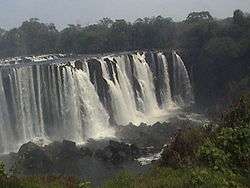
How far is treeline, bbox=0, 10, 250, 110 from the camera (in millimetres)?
33469

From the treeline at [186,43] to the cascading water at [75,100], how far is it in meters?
4.22

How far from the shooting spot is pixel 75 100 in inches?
984

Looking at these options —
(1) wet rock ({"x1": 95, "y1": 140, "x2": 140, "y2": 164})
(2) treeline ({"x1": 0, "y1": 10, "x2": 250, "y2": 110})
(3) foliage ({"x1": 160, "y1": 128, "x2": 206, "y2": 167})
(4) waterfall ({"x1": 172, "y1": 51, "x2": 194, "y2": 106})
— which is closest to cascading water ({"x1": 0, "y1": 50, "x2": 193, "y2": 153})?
(4) waterfall ({"x1": 172, "y1": 51, "x2": 194, "y2": 106})

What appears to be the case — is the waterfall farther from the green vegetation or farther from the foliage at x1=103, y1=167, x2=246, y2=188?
the foliage at x1=103, y1=167, x2=246, y2=188

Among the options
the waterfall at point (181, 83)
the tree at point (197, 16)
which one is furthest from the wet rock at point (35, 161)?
the tree at point (197, 16)

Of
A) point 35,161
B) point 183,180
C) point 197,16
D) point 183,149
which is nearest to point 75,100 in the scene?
point 35,161

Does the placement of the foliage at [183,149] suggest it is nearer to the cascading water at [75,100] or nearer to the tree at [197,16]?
the cascading water at [75,100]

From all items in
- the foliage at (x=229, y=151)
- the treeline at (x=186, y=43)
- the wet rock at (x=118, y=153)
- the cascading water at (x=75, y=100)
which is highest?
the treeline at (x=186, y=43)

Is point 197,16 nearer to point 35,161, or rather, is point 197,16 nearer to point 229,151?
point 35,161

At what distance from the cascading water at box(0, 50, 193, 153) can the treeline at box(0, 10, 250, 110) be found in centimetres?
422

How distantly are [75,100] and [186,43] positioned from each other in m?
13.6

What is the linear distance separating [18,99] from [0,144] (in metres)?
2.22

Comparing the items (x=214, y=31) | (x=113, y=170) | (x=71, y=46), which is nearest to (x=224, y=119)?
(x=113, y=170)

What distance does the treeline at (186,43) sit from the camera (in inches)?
1318
